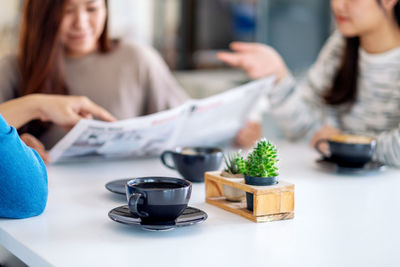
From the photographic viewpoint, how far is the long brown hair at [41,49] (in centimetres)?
147

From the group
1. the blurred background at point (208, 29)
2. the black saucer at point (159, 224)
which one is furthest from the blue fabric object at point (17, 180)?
the blurred background at point (208, 29)

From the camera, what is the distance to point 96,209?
89cm

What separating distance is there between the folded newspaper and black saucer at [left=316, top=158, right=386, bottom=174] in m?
0.29

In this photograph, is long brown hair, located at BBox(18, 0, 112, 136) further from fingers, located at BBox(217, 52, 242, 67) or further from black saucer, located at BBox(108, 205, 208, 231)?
black saucer, located at BBox(108, 205, 208, 231)

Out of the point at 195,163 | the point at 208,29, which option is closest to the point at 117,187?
the point at 195,163

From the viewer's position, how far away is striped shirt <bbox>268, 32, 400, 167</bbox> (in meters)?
1.56

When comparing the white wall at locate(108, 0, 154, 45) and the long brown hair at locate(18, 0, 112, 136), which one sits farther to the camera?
the white wall at locate(108, 0, 154, 45)

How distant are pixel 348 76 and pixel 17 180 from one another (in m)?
1.14

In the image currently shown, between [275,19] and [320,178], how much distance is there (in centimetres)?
249

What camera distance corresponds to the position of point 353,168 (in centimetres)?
123

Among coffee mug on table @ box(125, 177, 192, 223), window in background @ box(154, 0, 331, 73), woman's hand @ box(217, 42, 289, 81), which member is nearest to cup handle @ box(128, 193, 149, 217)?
coffee mug on table @ box(125, 177, 192, 223)

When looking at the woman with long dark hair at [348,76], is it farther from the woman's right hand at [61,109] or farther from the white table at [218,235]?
the white table at [218,235]

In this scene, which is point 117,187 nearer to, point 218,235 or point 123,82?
point 218,235

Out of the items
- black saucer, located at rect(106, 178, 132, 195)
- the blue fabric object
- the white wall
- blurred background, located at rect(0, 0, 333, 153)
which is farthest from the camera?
the white wall
